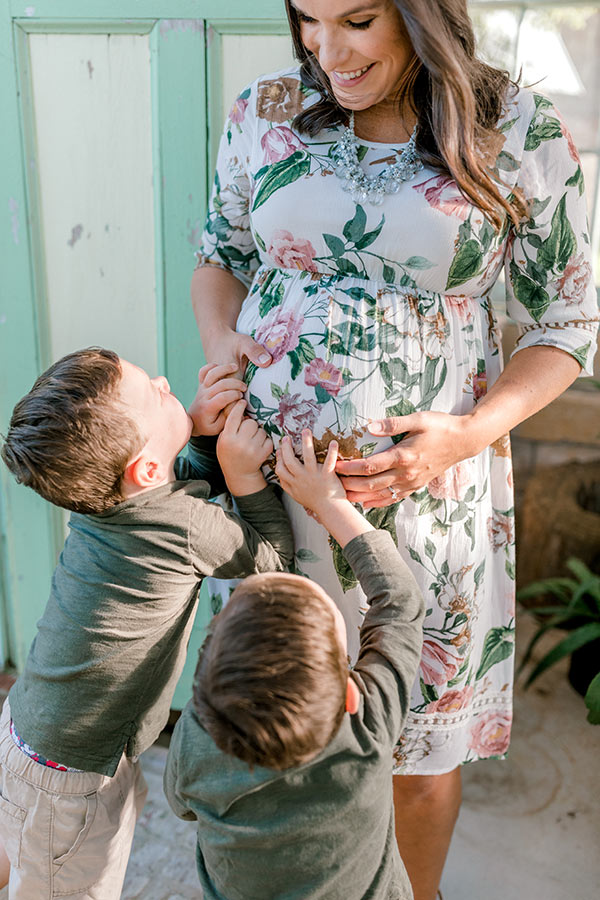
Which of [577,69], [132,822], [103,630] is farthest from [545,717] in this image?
[577,69]

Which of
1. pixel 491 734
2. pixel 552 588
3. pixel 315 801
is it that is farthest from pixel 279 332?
pixel 552 588

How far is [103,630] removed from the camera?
124 cm

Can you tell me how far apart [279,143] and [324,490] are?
565mm

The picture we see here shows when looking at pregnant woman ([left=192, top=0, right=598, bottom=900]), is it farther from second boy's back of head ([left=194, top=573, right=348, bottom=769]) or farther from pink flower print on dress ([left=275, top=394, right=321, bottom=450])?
second boy's back of head ([left=194, top=573, right=348, bottom=769])

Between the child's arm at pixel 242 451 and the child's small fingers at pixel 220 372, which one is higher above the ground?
the child's small fingers at pixel 220 372

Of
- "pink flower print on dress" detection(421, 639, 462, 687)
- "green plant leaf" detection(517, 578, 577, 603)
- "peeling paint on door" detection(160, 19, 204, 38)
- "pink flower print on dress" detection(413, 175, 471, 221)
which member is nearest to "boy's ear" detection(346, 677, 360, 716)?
"pink flower print on dress" detection(421, 639, 462, 687)

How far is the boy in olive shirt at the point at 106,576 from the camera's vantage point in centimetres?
119

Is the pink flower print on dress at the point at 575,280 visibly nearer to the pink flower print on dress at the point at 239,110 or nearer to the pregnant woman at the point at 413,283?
the pregnant woman at the point at 413,283

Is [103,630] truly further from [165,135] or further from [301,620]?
[165,135]

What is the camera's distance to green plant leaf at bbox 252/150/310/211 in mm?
1265

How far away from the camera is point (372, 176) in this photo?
1.23 m

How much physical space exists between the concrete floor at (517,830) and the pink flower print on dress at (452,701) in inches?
27.3

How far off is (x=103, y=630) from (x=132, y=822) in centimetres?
44

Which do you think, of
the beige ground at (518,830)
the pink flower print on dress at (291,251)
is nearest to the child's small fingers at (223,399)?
the pink flower print on dress at (291,251)
